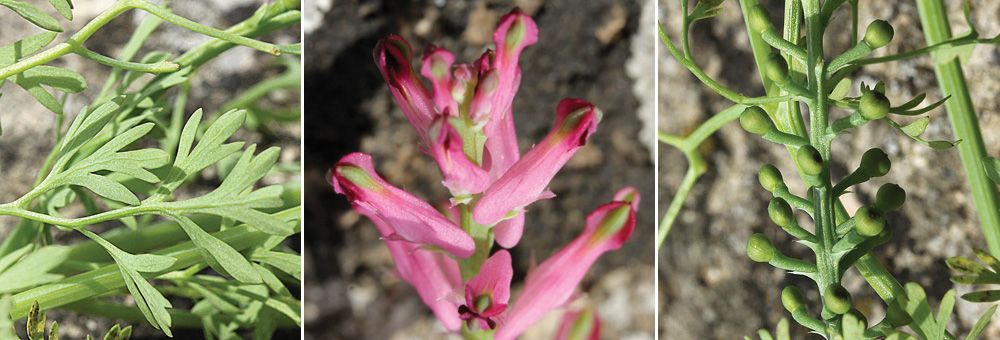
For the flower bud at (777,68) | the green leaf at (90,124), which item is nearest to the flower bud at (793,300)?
the flower bud at (777,68)

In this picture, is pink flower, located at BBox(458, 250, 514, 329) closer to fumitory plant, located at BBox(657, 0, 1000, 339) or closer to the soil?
fumitory plant, located at BBox(657, 0, 1000, 339)

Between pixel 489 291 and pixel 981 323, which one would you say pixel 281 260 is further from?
pixel 981 323

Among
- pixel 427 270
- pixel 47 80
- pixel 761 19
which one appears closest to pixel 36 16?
pixel 47 80

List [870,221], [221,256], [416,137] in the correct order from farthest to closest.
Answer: [416,137] < [221,256] < [870,221]

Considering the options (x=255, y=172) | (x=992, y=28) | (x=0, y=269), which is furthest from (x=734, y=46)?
(x=0, y=269)

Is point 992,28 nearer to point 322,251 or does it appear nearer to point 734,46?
point 734,46

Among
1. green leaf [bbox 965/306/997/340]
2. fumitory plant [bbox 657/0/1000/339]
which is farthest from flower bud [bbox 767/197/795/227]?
green leaf [bbox 965/306/997/340]
